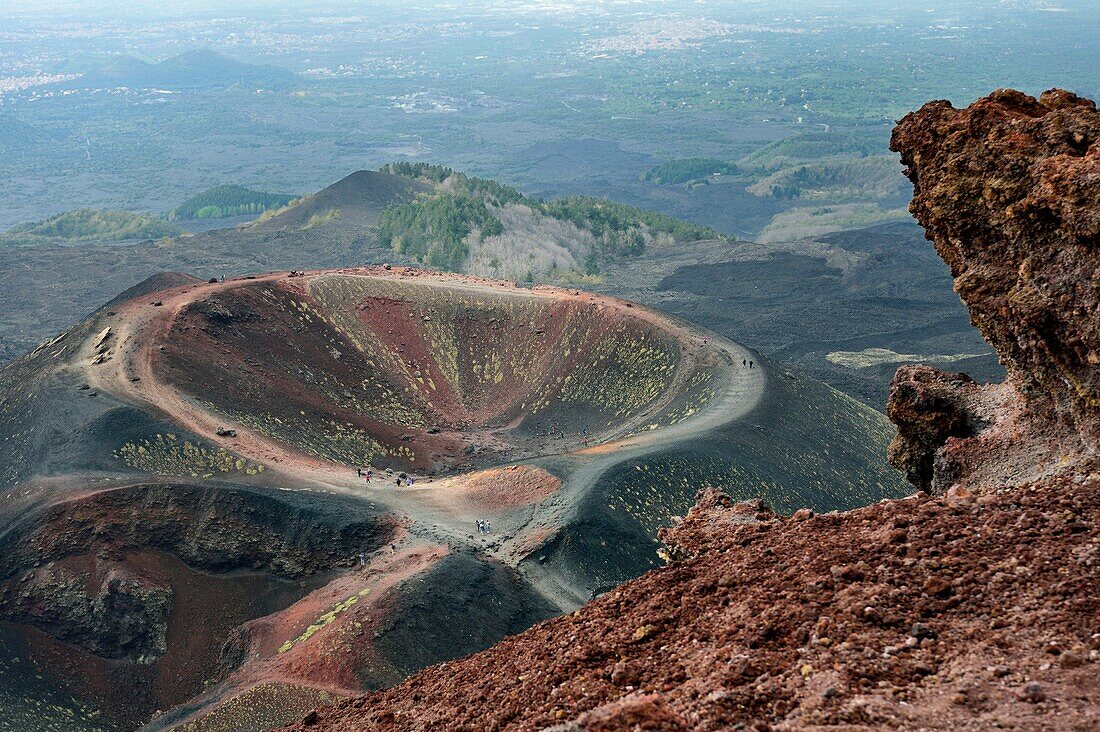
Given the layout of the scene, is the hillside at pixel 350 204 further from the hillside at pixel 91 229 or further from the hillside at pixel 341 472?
the hillside at pixel 341 472

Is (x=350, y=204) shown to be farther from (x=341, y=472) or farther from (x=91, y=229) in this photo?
(x=341, y=472)

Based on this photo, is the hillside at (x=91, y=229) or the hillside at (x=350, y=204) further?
the hillside at (x=91, y=229)

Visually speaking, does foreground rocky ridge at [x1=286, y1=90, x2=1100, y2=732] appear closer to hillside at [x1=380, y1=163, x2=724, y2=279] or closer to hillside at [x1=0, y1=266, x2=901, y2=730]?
hillside at [x1=0, y1=266, x2=901, y2=730]

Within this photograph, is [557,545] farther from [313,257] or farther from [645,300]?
[313,257]

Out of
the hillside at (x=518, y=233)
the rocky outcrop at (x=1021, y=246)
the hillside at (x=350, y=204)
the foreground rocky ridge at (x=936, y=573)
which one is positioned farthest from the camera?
the hillside at (x=350, y=204)

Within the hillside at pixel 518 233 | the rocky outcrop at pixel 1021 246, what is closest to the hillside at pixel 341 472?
the rocky outcrop at pixel 1021 246

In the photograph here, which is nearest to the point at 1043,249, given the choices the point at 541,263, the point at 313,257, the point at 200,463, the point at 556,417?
the point at 200,463
